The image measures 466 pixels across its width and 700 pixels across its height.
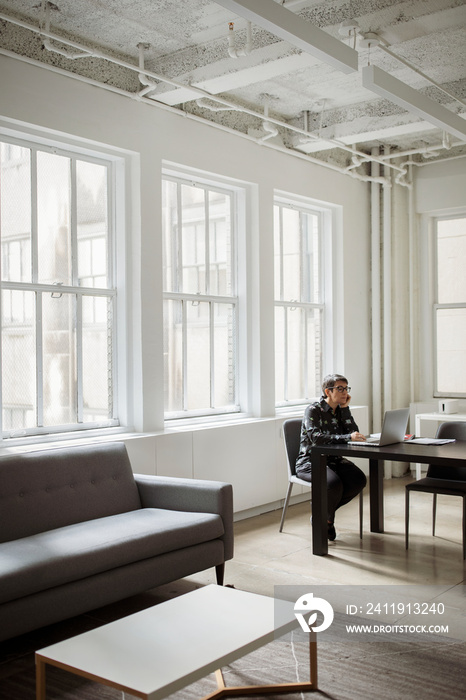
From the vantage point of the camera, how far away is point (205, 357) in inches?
242

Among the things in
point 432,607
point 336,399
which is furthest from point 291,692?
point 336,399

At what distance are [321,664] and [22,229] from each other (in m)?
3.24

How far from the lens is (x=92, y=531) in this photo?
382 cm

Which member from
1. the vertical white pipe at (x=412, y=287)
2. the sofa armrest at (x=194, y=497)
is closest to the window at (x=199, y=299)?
the sofa armrest at (x=194, y=497)

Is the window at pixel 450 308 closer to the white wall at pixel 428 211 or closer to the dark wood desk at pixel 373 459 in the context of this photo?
the white wall at pixel 428 211

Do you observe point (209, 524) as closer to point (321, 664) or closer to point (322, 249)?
point (321, 664)

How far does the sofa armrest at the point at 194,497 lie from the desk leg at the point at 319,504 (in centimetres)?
76

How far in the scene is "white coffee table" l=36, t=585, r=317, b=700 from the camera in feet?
7.61

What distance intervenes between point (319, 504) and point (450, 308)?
13.1ft

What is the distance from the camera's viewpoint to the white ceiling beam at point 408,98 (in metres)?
4.51

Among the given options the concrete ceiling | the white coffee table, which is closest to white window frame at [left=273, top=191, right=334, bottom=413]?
the concrete ceiling

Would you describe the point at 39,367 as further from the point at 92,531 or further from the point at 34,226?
the point at 92,531

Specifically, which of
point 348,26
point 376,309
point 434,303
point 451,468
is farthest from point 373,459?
point 434,303

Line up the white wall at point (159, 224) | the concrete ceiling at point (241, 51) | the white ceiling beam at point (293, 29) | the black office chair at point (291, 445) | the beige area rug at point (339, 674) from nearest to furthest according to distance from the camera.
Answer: the beige area rug at point (339, 674) → the white ceiling beam at point (293, 29) → the concrete ceiling at point (241, 51) → the white wall at point (159, 224) → the black office chair at point (291, 445)
